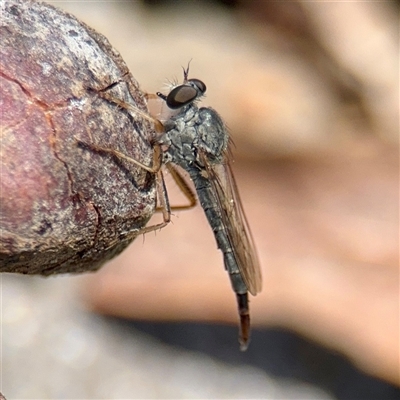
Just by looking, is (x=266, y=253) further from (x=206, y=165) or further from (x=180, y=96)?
(x=180, y=96)

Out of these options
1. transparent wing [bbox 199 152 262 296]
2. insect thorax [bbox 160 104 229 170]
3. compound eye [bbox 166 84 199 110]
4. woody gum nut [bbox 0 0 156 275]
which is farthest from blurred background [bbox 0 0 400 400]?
woody gum nut [bbox 0 0 156 275]

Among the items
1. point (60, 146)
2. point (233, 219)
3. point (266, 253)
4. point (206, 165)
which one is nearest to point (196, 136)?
point (206, 165)

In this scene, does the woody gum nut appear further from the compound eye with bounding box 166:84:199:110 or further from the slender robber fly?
the compound eye with bounding box 166:84:199:110

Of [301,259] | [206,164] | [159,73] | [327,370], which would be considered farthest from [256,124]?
[206,164]

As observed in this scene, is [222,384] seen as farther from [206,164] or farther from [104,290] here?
[206,164]

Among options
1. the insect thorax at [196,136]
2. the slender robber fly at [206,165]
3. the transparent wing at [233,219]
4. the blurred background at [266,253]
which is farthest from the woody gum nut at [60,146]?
the blurred background at [266,253]

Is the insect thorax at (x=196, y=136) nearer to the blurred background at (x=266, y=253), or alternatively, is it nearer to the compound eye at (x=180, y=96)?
the compound eye at (x=180, y=96)
